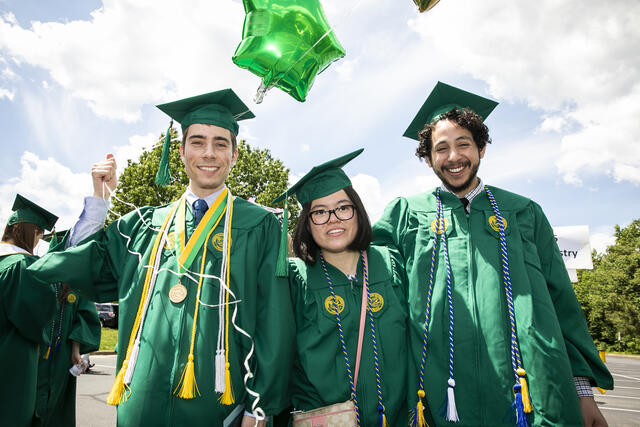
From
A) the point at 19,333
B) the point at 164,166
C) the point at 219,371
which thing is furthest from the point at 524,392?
the point at 19,333

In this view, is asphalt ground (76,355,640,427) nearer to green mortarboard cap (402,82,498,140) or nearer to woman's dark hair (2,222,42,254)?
woman's dark hair (2,222,42,254)

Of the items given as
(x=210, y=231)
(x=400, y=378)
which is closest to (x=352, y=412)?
(x=400, y=378)

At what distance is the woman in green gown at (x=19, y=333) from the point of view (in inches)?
126

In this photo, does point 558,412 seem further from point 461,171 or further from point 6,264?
point 6,264

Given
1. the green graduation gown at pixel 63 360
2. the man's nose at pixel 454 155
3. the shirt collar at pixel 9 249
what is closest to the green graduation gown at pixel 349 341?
the man's nose at pixel 454 155

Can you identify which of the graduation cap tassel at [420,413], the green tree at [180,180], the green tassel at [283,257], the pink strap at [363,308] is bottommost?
the graduation cap tassel at [420,413]

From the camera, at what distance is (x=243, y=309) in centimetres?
204

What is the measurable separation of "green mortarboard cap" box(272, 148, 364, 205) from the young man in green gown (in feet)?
1.02

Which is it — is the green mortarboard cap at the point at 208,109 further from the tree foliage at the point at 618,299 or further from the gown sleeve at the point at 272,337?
the tree foliage at the point at 618,299

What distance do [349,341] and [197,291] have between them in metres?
0.95

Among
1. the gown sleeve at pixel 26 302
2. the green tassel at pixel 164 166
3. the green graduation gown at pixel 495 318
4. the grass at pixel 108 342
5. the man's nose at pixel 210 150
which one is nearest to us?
the green graduation gown at pixel 495 318

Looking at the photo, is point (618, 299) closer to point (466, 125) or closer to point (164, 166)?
point (466, 125)

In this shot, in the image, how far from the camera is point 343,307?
2232 mm

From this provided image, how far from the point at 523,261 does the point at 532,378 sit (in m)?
0.64
